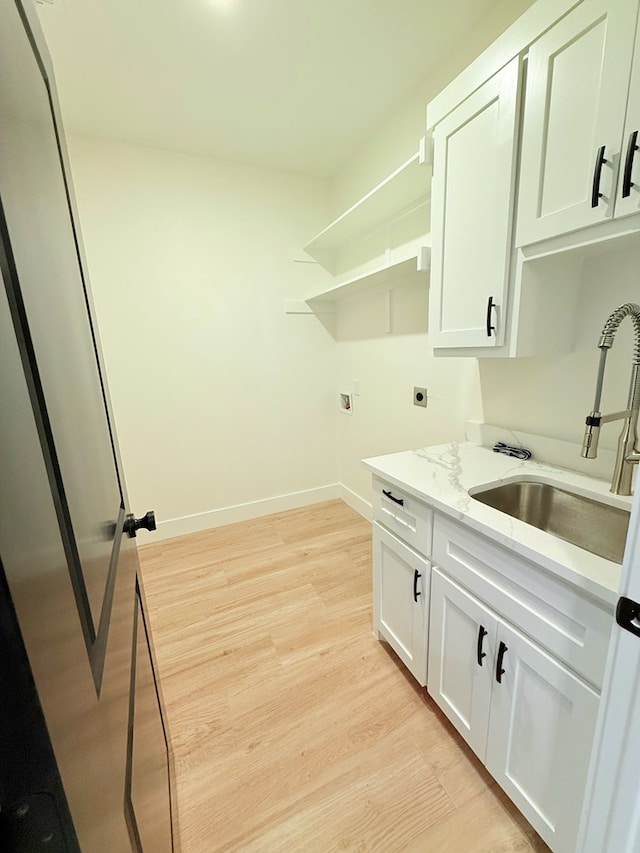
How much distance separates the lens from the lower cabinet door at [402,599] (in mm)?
1336

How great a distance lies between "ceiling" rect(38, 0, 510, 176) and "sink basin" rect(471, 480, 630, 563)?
1.96 m

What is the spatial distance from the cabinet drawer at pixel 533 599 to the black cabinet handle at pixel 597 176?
38.8 inches

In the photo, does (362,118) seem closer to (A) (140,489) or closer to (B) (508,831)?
(A) (140,489)

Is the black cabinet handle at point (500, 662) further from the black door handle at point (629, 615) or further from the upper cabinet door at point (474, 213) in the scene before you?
the upper cabinet door at point (474, 213)

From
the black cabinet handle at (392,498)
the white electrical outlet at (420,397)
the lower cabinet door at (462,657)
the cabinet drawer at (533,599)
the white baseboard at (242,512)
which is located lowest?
the white baseboard at (242,512)

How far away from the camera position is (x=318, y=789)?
1158 millimetres

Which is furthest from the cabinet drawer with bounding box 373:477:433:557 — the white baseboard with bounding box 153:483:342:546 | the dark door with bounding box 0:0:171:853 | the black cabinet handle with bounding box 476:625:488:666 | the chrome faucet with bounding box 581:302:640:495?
the white baseboard with bounding box 153:483:342:546

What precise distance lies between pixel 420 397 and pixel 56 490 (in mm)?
1989

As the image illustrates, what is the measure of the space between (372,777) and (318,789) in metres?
0.19

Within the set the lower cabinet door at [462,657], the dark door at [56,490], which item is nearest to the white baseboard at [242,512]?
the lower cabinet door at [462,657]

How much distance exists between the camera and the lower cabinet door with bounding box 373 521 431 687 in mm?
1336

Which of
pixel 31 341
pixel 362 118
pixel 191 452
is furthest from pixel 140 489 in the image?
pixel 362 118

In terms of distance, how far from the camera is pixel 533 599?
919 millimetres

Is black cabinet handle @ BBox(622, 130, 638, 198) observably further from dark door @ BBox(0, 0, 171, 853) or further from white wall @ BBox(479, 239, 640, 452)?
dark door @ BBox(0, 0, 171, 853)
